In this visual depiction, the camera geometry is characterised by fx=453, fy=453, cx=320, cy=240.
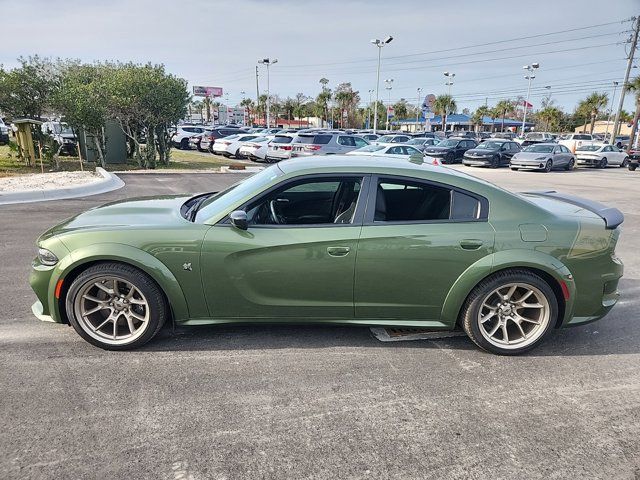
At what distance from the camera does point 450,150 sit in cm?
2702

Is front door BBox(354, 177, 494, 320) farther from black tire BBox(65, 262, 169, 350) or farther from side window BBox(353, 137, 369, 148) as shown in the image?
side window BBox(353, 137, 369, 148)

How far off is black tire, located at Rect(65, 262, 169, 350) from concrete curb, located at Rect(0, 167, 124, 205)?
8.01 m

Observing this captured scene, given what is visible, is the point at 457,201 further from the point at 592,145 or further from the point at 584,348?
the point at 592,145

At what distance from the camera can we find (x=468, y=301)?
142 inches

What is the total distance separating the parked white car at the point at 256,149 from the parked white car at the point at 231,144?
1036mm

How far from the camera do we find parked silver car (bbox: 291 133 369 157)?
20.1 metres

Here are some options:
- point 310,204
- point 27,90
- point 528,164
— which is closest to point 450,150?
point 528,164

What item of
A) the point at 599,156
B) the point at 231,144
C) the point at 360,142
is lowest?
the point at 599,156

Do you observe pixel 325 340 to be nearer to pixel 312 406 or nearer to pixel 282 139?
pixel 312 406

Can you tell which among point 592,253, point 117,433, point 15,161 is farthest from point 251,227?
point 15,161

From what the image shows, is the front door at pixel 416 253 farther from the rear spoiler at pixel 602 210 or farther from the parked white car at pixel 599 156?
the parked white car at pixel 599 156

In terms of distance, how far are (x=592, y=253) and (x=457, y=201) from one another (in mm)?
1138

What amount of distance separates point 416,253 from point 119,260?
2242mm

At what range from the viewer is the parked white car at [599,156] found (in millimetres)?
27297
